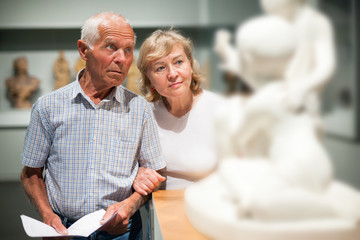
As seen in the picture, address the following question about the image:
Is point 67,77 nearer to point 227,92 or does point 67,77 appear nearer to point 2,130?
point 2,130

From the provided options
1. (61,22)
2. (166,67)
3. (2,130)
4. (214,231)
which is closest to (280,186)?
(214,231)

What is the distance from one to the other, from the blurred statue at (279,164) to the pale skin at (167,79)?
581 mm

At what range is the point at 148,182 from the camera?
4.06 feet

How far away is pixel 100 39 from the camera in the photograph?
1.20 metres

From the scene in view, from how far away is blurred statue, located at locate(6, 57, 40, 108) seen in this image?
2.49m

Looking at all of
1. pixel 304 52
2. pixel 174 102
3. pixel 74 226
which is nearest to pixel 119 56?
pixel 174 102

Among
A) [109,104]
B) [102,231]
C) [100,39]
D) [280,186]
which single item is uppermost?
[100,39]

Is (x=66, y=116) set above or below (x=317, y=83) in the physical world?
below

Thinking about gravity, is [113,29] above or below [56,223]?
above

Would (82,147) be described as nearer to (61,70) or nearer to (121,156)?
(121,156)

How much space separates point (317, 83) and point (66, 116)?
0.89 meters

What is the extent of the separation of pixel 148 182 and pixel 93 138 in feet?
0.80

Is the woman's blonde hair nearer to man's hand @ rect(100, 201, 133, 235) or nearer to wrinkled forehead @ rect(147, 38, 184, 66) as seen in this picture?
wrinkled forehead @ rect(147, 38, 184, 66)

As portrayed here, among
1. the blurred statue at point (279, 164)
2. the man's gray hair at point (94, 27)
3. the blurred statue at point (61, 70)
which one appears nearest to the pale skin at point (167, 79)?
the man's gray hair at point (94, 27)
